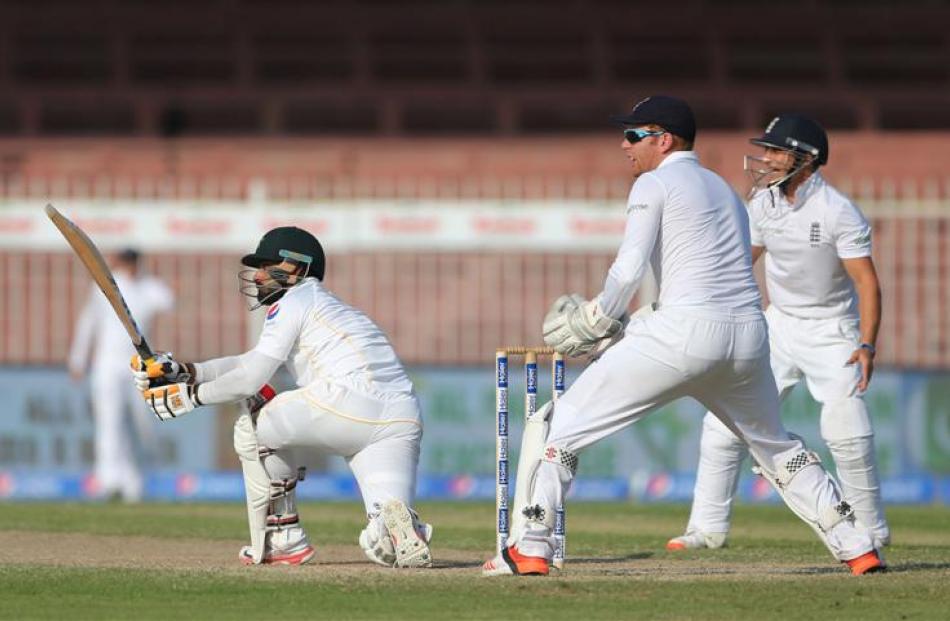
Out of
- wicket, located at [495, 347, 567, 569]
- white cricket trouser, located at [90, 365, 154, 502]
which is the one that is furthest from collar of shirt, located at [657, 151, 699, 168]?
white cricket trouser, located at [90, 365, 154, 502]

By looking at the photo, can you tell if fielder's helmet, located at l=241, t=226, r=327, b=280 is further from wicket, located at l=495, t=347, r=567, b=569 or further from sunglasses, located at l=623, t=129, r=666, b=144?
sunglasses, located at l=623, t=129, r=666, b=144

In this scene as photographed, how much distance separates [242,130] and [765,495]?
7302 mm

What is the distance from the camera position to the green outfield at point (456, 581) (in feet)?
23.1

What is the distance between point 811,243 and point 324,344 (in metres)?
2.29

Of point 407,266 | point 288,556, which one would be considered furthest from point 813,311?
point 407,266

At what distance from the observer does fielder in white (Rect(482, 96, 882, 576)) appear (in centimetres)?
752

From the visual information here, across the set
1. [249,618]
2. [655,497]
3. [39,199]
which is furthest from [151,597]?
[39,199]

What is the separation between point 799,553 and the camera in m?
9.54

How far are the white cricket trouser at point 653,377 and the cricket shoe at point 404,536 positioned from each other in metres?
0.81

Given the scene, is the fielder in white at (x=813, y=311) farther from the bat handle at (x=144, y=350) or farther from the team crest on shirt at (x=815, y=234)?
the bat handle at (x=144, y=350)

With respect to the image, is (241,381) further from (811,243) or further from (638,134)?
(811,243)

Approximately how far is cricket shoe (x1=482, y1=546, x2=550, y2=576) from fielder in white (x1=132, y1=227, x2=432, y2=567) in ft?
2.02

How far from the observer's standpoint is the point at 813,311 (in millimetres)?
9430

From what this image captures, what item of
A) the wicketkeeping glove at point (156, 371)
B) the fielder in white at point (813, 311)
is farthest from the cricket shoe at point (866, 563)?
the wicketkeeping glove at point (156, 371)
